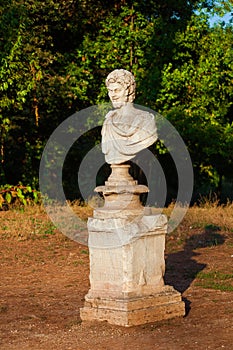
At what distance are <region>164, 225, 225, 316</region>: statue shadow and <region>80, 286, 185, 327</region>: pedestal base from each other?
16.9 inches

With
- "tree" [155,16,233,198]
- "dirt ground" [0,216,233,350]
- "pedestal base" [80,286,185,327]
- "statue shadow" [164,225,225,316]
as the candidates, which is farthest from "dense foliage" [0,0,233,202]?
"pedestal base" [80,286,185,327]

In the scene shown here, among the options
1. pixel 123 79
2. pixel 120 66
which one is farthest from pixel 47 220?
pixel 123 79

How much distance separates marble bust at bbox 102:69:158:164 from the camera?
Result: 742 centimetres

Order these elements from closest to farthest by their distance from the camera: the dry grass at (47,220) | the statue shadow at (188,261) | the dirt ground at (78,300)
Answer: the dirt ground at (78,300) → the statue shadow at (188,261) → the dry grass at (47,220)

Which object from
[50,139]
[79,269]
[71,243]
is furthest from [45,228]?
[50,139]

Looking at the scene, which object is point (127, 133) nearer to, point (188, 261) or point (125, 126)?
point (125, 126)

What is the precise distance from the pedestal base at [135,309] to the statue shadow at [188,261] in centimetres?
43

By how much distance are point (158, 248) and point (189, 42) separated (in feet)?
40.5

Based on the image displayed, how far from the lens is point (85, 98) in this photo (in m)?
18.6

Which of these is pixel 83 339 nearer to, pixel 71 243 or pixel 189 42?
pixel 71 243

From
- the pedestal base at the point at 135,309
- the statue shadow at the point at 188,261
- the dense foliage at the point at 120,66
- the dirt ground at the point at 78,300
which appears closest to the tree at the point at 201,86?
the dense foliage at the point at 120,66

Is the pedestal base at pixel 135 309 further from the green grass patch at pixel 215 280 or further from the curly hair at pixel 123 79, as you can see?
the curly hair at pixel 123 79

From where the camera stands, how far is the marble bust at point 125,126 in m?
7.42

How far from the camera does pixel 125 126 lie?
7434 millimetres
